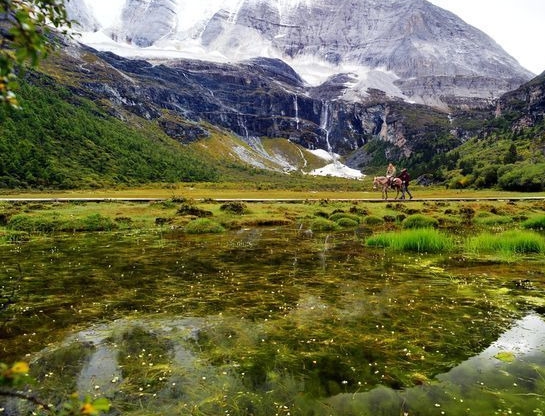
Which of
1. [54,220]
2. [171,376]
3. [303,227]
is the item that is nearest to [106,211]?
[54,220]

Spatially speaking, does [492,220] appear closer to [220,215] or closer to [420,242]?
[420,242]

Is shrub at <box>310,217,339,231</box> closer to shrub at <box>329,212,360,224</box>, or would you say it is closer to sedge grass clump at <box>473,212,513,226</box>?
shrub at <box>329,212,360,224</box>

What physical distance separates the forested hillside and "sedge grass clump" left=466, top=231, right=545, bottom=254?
102994 mm

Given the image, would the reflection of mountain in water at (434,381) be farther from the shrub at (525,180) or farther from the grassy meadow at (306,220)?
the shrub at (525,180)

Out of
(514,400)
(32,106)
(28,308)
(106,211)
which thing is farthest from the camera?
Result: (32,106)

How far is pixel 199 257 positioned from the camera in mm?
25922

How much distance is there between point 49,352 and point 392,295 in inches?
475

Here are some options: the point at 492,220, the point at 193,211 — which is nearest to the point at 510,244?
the point at 492,220

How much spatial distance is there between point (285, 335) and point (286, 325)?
0.86 m

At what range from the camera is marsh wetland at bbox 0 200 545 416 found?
31.3ft

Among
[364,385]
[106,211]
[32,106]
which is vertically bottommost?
[106,211]

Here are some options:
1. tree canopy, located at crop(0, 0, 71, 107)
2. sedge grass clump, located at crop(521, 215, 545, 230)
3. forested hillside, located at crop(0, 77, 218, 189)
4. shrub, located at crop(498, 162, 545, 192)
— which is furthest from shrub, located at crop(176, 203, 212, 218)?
shrub, located at crop(498, 162, 545, 192)

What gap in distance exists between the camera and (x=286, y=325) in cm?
1381

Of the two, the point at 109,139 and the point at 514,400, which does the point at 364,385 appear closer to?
the point at 514,400
